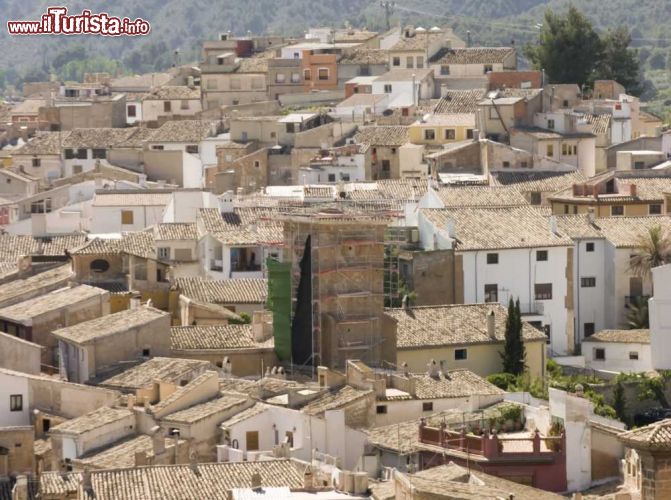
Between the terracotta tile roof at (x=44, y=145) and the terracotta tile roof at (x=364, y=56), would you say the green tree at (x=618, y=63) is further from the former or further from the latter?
the terracotta tile roof at (x=44, y=145)

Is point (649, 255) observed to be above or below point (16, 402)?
above

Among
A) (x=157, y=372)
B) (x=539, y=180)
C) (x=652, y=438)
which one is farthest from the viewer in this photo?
(x=539, y=180)

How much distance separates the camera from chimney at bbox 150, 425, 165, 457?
41.6m

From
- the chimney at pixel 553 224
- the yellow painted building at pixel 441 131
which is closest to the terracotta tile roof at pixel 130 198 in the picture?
the yellow painted building at pixel 441 131

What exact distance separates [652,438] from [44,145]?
6441cm

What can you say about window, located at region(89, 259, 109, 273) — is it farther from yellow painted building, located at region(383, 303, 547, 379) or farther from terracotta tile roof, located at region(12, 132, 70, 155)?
terracotta tile roof, located at region(12, 132, 70, 155)

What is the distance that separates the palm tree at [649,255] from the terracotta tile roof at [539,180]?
27.8ft

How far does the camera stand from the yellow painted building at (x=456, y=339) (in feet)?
165

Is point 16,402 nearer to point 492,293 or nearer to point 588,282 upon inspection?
point 492,293

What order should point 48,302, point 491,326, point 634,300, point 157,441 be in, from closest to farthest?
point 157,441
point 491,326
point 48,302
point 634,300

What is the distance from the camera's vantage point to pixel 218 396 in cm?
4494

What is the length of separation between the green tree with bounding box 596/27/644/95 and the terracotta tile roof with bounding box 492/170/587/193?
2342 cm

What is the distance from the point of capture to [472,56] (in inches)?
3469

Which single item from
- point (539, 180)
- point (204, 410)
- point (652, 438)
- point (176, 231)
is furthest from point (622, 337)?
point (652, 438)
